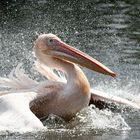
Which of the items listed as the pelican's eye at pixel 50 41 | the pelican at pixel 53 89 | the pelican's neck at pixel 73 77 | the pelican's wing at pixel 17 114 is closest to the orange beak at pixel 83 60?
the pelican at pixel 53 89

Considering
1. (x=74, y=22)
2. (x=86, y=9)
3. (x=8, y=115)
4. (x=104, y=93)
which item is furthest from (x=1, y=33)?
(x=8, y=115)

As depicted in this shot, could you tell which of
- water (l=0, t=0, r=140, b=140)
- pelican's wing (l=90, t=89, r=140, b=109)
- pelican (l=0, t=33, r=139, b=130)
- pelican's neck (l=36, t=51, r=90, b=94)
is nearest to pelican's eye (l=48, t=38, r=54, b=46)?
pelican (l=0, t=33, r=139, b=130)

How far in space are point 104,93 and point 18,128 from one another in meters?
2.53

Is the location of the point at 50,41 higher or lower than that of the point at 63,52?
higher

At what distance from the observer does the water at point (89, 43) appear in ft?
32.3

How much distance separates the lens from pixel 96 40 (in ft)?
51.5

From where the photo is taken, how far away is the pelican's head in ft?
35.1

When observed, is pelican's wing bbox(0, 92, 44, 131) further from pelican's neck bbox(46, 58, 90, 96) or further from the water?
pelican's neck bbox(46, 58, 90, 96)

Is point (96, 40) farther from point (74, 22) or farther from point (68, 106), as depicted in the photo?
point (68, 106)

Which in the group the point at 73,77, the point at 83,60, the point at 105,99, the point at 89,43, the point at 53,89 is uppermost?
the point at 83,60

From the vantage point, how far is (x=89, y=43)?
15445 millimetres

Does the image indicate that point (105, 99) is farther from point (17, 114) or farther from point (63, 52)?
point (17, 114)

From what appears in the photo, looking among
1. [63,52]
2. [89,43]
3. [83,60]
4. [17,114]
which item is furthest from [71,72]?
[89,43]

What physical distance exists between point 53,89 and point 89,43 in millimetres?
5027
